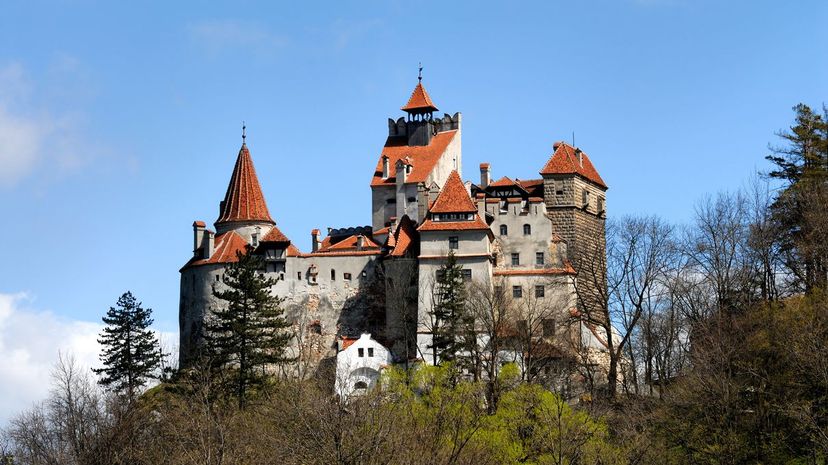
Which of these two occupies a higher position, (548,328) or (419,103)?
(419,103)

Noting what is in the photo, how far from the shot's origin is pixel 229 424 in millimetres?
63594

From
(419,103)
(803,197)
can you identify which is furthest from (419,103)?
(803,197)

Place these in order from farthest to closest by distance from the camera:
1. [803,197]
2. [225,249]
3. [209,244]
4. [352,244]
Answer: [209,244]
[225,249]
[352,244]
[803,197]

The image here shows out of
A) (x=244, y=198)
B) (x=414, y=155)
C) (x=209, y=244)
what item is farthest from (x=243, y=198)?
(x=414, y=155)

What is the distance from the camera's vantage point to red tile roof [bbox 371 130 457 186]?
292 feet

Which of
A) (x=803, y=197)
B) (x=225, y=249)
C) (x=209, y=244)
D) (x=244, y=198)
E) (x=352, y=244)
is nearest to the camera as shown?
(x=803, y=197)

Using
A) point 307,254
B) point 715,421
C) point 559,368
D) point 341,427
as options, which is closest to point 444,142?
point 307,254

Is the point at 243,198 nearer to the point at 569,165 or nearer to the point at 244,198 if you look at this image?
the point at 244,198

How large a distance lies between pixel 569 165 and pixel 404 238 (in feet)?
31.6

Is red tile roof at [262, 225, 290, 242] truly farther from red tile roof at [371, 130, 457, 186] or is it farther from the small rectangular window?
the small rectangular window

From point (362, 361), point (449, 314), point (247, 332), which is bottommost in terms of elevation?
point (362, 361)

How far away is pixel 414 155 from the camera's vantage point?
91312 millimetres

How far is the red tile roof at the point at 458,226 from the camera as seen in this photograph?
8106cm

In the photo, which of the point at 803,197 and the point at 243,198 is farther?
the point at 243,198
